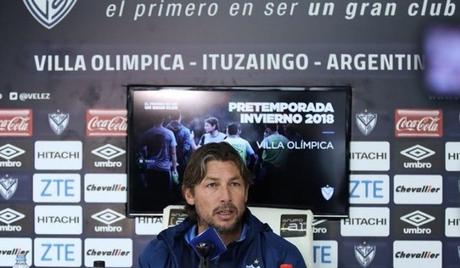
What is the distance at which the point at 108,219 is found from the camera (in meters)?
3.34

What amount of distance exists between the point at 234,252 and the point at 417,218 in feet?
5.03

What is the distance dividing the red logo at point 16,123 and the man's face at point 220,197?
1527 mm

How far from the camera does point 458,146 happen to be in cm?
328

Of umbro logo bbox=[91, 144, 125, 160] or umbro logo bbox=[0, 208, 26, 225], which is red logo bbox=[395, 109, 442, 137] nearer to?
umbro logo bbox=[91, 144, 125, 160]

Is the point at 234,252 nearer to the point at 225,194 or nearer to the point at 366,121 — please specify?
the point at 225,194

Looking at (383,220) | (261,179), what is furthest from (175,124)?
(383,220)

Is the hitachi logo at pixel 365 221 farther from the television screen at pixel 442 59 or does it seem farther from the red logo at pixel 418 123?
the television screen at pixel 442 59

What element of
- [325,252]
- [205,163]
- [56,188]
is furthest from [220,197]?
[56,188]

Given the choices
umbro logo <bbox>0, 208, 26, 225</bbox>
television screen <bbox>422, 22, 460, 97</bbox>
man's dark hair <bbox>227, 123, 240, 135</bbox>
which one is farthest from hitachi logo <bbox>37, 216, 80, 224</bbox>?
television screen <bbox>422, 22, 460, 97</bbox>

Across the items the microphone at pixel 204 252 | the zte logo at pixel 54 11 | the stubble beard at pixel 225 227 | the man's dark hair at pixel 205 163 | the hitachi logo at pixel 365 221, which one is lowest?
the hitachi logo at pixel 365 221

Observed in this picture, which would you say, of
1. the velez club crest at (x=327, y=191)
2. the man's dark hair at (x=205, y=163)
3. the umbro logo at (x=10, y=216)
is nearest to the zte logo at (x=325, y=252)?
the velez club crest at (x=327, y=191)

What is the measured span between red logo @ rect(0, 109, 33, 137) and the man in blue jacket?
1.50 m

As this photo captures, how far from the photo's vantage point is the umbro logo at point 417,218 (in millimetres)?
3287

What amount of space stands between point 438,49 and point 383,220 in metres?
0.86
